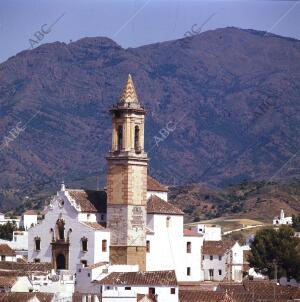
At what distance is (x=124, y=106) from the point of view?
98.2m

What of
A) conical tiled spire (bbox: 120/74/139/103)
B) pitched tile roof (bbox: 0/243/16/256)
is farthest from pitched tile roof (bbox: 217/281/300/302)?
pitched tile roof (bbox: 0/243/16/256)

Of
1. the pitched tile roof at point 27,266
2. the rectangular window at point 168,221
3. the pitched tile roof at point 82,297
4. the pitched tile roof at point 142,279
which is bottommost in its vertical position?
the pitched tile roof at point 82,297

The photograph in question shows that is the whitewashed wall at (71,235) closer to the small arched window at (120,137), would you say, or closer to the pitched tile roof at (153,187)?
the small arched window at (120,137)

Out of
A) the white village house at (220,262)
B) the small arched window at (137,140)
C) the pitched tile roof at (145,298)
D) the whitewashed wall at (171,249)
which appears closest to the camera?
the pitched tile roof at (145,298)

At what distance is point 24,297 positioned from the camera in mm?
80500

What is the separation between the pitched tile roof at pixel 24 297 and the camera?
3155 inches

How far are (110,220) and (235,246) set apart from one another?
73.4ft

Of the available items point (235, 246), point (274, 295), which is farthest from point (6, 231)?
point (274, 295)

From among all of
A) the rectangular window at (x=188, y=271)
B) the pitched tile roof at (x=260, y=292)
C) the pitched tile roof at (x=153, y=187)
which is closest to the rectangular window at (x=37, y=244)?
the pitched tile roof at (x=153, y=187)

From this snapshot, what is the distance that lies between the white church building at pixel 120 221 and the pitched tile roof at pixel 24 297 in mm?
11012

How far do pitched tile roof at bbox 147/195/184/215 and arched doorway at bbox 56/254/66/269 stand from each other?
7303mm

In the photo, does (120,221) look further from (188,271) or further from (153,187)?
(188,271)

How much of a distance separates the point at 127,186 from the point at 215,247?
18.5 metres

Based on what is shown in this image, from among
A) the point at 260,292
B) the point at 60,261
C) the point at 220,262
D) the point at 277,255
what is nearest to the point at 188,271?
the point at 277,255
